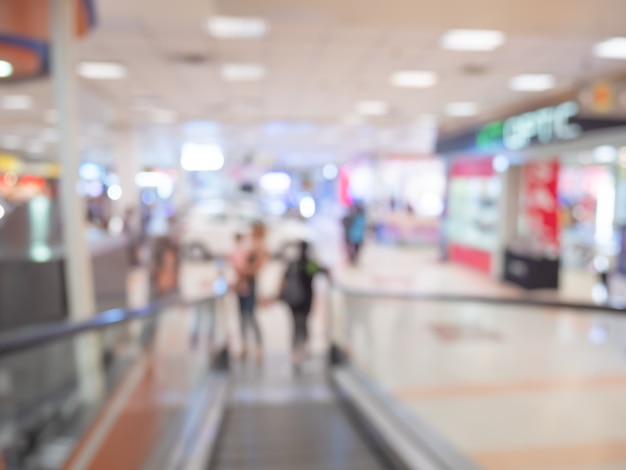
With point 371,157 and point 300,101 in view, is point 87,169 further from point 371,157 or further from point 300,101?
point 300,101

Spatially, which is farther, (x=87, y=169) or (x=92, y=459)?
(x=87, y=169)

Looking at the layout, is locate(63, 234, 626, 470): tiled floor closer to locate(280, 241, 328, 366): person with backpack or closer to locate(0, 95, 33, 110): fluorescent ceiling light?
locate(280, 241, 328, 366): person with backpack

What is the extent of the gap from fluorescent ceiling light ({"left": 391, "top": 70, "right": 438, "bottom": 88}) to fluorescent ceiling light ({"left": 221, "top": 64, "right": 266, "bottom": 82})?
7.17 feet

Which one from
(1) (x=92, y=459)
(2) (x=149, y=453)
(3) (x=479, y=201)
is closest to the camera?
(1) (x=92, y=459)

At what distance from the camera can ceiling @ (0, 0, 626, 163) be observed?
15.8ft

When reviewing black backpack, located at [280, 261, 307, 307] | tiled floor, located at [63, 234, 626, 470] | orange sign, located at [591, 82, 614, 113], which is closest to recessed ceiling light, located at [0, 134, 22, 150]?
tiled floor, located at [63, 234, 626, 470]

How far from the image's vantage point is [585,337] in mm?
7148

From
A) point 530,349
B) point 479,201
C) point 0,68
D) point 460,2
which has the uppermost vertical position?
point 460,2

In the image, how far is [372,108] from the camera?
11.8 meters

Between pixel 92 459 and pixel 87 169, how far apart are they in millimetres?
22768

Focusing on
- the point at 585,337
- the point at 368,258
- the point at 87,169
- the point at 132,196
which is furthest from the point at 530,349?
the point at 87,169

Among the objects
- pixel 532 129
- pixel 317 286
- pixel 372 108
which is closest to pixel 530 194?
pixel 532 129

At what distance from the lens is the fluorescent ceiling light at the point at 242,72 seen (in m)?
7.83

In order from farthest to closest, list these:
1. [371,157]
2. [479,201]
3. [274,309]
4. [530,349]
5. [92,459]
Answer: [371,157]
[479,201]
[274,309]
[530,349]
[92,459]
